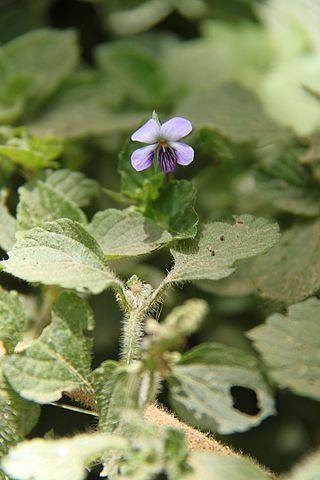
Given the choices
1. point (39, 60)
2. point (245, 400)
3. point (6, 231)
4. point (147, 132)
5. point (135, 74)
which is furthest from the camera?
point (135, 74)

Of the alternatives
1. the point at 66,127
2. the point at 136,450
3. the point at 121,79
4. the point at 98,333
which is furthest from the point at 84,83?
the point at 136,450

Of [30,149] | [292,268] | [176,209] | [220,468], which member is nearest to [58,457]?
[220,468]

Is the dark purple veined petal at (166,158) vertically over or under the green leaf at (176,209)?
over

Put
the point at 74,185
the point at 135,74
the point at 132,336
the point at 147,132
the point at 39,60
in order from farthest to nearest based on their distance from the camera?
the point at 135,74
the point at 39,60
the point at 74,185
the point at 147,132
the point at 132,336

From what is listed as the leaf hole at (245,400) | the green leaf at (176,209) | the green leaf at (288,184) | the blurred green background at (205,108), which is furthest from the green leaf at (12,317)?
the leaf hole at (245,400)

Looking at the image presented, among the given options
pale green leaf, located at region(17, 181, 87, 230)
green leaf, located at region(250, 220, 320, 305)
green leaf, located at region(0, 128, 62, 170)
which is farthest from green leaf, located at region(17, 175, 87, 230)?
green leaf, located at region(250, 220, 320, 305)

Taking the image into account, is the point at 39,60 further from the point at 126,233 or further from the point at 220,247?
the point at 220,247

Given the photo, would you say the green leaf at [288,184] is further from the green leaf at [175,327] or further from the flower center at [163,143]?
the green leaf at [175,327]
